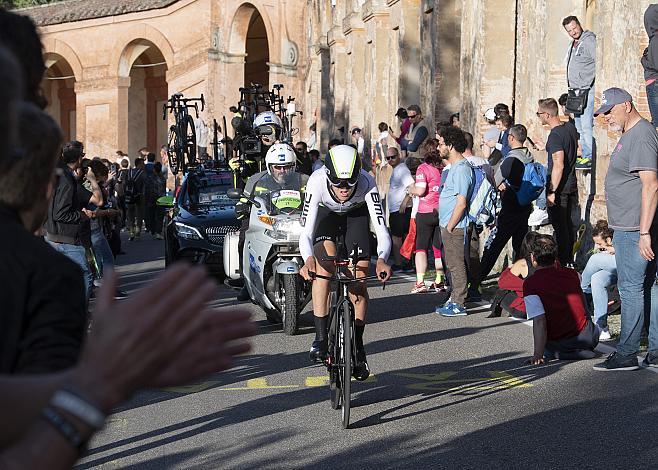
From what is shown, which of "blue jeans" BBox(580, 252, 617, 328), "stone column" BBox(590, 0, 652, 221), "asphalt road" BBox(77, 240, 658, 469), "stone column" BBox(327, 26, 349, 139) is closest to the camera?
"asphalt road" BBox(77, 240, 658, 469)

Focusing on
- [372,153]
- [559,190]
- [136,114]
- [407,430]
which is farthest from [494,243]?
[136,114]

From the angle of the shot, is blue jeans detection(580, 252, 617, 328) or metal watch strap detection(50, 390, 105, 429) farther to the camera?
blue jeans detection(580, 252, 617, 328)

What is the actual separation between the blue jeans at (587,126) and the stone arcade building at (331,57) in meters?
0.25

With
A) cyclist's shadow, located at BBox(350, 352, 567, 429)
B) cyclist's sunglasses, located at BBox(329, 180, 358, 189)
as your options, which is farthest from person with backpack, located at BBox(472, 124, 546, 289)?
cyclist's sunglasses, located at BBox(329, 180, 358, 189)

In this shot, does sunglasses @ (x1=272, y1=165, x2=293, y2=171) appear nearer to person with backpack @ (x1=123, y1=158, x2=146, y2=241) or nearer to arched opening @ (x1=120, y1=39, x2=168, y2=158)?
person with backpack @ (x1=123, y1=158, x2=146, y2=241)

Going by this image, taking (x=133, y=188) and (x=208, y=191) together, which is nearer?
(x=208, y=191)

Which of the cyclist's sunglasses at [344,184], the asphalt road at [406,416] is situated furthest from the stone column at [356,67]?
the cyclist's sunglasses at [344,184]

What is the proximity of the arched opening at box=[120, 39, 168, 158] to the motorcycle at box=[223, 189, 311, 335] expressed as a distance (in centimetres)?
4596

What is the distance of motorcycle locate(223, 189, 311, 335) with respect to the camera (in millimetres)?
12750

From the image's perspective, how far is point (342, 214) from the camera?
949cm

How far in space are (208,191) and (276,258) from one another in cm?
686

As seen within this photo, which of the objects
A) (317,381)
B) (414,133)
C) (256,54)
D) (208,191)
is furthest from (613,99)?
(256,54)

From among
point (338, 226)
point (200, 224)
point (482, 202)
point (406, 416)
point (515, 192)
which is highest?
point (515, 192)

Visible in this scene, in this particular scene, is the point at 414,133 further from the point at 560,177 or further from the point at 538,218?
the point at 560,177
